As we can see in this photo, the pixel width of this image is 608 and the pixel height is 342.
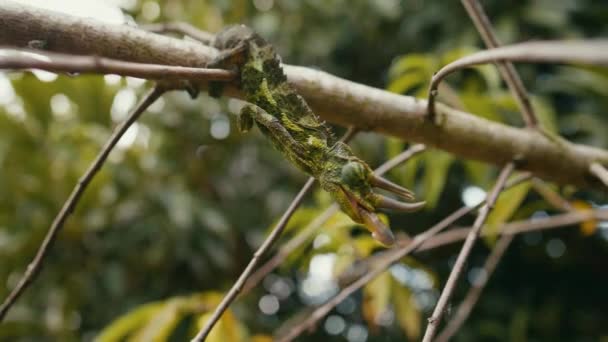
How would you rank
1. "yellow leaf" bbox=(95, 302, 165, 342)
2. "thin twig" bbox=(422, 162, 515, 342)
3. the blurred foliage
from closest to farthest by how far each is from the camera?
1. "thin twig" bbox=(422, 162, 515, 342)
2. "yellow leaf" bbox=(95, 302, 165, 342)
3. the blurred foliage

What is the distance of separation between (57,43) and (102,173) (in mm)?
1872

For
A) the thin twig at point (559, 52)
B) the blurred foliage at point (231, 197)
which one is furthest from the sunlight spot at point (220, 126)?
the thin twig at point (559, 52)

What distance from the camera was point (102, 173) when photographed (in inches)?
99.8

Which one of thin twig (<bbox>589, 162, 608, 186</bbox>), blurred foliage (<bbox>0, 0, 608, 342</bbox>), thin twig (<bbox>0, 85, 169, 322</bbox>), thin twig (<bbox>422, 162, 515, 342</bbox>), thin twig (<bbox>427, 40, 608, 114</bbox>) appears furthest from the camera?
blurred foliage (<bbox>0, 0, 608, 342</bbox>)

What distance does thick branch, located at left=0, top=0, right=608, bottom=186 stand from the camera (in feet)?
2.46

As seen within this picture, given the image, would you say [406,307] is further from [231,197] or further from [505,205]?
[231,197]

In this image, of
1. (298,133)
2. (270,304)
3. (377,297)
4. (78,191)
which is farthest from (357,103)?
(270,304)

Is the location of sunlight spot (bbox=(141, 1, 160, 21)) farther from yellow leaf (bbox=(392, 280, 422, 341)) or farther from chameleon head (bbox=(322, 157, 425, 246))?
chameleon head (bbox=(322, 157, 425, 246))

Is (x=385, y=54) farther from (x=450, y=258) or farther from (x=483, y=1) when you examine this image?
(x=450, y=258)

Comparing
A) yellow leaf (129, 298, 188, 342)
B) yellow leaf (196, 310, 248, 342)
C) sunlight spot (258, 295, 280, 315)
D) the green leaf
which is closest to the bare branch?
the green leaf

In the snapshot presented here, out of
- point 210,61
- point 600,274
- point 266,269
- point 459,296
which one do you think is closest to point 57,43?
point 210,61

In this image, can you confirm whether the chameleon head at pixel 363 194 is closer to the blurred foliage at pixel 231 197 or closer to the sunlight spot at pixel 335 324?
the blurred foliage at pixel 231 197

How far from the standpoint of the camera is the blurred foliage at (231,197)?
7.78 ft

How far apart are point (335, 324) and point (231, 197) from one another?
0.73 meters
